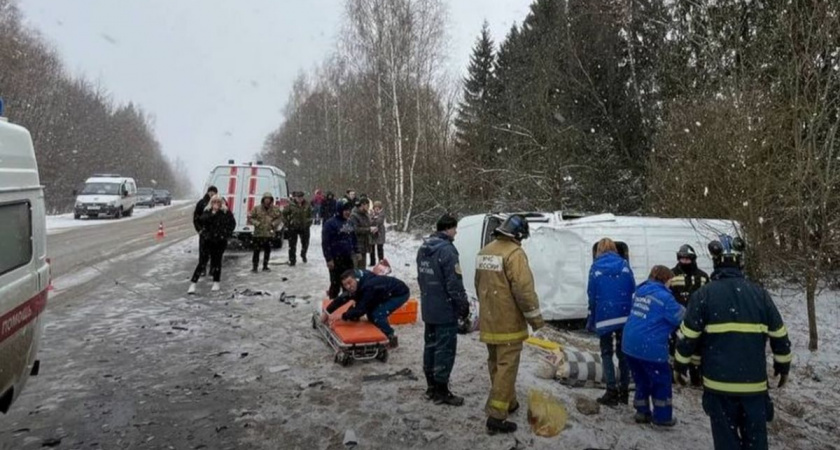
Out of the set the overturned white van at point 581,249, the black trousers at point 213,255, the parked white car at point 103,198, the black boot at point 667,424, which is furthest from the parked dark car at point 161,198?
the black boot at point 667,424

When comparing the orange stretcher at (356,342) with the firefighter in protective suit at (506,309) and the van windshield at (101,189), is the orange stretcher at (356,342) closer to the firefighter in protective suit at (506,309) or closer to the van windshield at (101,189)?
the firefighter in protective suit at (506,309)

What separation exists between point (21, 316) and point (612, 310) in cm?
507

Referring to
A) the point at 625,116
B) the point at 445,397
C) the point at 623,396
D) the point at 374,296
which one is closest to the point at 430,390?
the point at 445,397

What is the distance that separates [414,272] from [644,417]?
27.6ft

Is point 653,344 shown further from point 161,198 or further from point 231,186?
point 161,198

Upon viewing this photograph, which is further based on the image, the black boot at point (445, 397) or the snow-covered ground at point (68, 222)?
the snow-covered ground at point (68, 222)

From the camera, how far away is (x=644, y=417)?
484cm

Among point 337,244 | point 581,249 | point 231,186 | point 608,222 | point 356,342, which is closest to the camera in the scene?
point 356,342

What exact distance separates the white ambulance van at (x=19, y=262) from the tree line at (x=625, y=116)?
9.53 meters

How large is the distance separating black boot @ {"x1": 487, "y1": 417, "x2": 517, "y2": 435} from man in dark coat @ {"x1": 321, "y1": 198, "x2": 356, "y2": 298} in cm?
478

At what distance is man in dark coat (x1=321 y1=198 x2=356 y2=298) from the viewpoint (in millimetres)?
8781

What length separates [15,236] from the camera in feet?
12.9

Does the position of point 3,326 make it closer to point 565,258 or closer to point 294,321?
point 294,321

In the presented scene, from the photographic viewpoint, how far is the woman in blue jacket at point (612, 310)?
527cm
